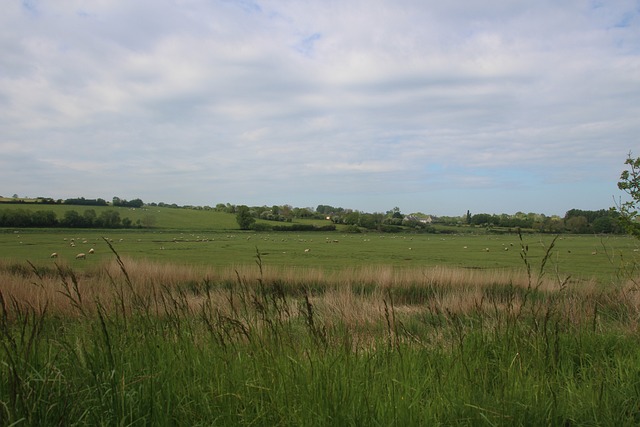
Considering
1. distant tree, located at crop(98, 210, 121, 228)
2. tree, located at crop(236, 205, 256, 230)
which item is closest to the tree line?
distant tree, located at crop(98, 210, 121, 228)

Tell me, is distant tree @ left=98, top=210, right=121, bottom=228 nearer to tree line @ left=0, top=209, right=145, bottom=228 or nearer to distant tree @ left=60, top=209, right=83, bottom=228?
tree line @ left=0, top=209, right=145, bottom=228

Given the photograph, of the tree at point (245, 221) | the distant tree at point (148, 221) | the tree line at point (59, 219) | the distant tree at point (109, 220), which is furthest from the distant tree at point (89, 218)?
the tree at point (245, 221)

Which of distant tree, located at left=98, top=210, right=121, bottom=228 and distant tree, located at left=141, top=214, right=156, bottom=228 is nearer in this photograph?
distant tree, located at left=98, top=210, right=121, bottom=228

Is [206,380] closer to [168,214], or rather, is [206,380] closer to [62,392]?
[62,392]

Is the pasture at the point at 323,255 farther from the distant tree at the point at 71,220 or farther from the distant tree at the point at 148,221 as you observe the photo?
the distant tree at the point at 148,221

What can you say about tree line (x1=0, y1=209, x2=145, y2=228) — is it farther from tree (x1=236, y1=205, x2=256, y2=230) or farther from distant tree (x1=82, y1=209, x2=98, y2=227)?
tree (x1=236, y1=205, x2=256, y2=230)

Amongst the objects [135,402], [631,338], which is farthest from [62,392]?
[631,338]

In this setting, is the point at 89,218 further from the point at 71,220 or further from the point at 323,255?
the point at 323,255

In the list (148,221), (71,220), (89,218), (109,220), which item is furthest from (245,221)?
(71,220)

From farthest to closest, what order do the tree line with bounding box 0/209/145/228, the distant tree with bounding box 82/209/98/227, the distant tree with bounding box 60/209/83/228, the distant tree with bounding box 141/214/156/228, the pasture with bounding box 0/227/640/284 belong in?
the distant tree with bounding box 141/214/156/228, the distant tree with bounding box 82/209/98/227, the distant tree with bounding box 60/209/83/228, the tree line with bounding box 0/209/145/228, the pasture with bounding box 0/227/640/284

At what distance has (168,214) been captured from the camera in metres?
97.4

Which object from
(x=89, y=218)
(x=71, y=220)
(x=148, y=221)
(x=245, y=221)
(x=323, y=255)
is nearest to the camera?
(x=323, y=255)

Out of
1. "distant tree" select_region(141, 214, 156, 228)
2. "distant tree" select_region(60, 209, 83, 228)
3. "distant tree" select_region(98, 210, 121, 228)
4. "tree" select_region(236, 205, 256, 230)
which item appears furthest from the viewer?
"tree" select_region(236, 205, 256, 230)

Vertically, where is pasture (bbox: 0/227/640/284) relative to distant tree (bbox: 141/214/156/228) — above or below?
below
